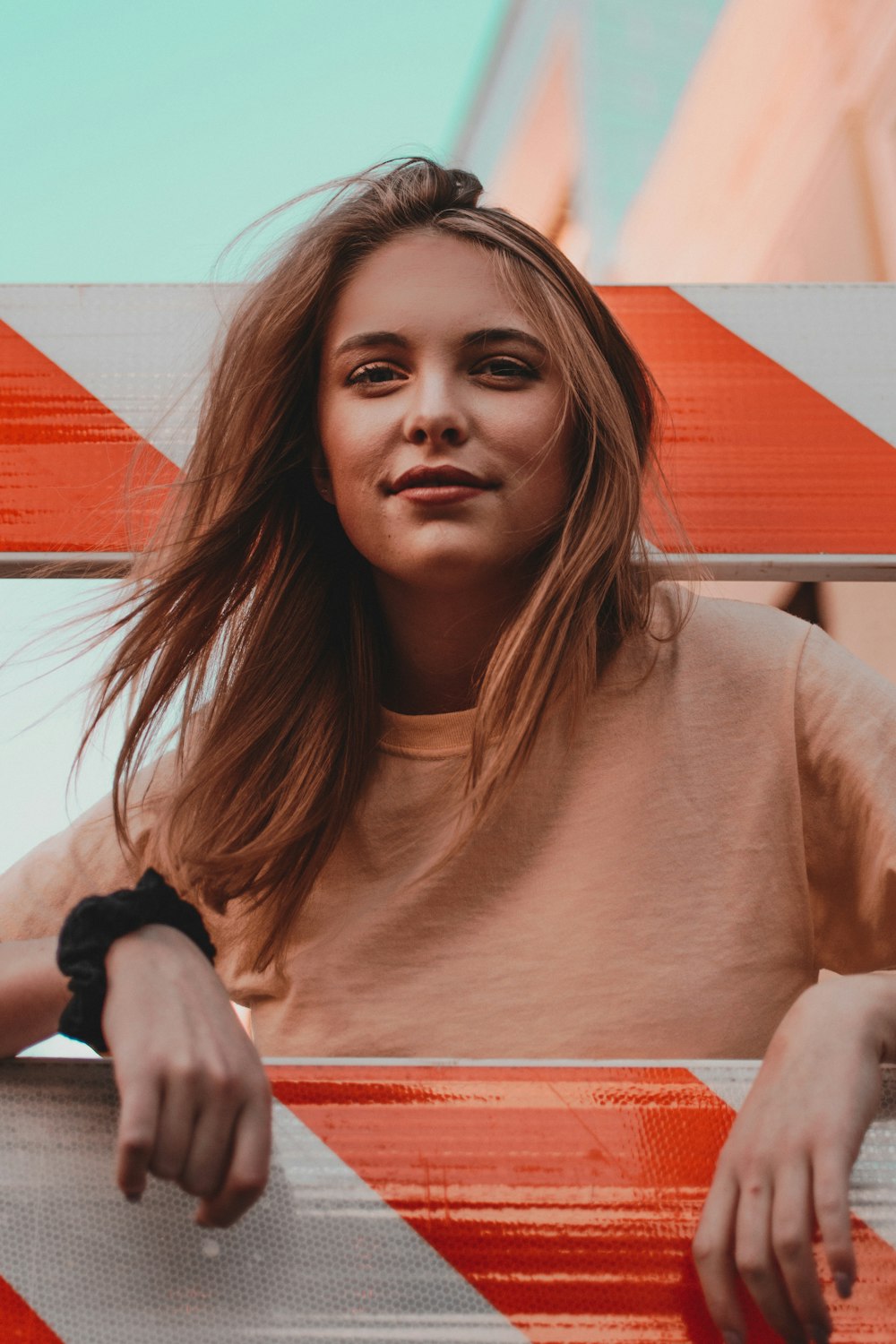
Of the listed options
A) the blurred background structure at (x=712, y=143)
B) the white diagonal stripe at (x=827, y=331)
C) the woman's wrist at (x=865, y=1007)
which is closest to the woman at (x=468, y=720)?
the white diagonal stripe at (x=827, y=331)

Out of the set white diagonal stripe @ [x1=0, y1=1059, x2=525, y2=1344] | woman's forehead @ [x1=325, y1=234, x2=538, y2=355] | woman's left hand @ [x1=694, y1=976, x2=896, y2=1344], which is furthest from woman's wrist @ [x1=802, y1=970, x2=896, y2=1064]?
woman's forehead @ [x1=325, y1=234, x2=538, y2=355]

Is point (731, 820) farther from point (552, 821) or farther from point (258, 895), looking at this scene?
point (258, 895)

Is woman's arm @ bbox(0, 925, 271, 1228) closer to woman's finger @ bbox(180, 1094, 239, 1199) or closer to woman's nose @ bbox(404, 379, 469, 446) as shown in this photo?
woman's finger @ bbox(180, 1094, 239, 1199)

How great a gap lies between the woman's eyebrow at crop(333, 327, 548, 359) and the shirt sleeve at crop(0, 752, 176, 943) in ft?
1.69

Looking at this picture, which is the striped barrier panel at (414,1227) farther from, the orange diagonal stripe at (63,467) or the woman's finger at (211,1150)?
the orange diagonal stripe at (63,467)

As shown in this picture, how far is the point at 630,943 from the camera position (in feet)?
4.25

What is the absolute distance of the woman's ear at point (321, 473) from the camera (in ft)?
5.22

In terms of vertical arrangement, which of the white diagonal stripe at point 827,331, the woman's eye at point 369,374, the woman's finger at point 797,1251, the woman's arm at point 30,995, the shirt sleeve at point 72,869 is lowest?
the shirt sleeve at point 72,869

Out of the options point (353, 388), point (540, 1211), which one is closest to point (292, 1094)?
point (540, 1211)

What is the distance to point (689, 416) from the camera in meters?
1.42

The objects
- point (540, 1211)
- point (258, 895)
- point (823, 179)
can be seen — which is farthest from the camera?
point (823, 179)

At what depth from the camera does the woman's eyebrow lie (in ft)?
4.67

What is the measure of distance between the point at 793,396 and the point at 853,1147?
2.64 ft

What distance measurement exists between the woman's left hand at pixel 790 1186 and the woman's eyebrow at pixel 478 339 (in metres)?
0.79
